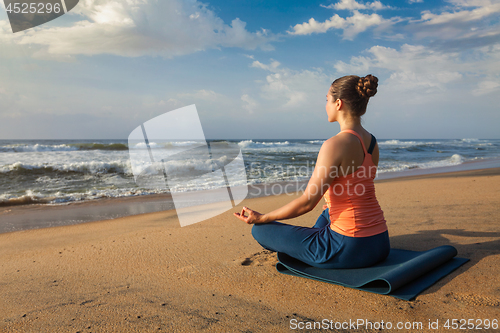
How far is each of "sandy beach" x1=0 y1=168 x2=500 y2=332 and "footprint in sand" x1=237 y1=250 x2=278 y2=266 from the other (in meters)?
0.01

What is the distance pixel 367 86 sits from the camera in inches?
75.8

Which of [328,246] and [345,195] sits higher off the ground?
[345,195]

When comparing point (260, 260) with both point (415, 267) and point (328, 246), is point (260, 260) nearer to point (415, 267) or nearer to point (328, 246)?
point (328, 246)

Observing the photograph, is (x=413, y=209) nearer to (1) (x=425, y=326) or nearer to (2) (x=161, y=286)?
(1) (x=425, y=326)

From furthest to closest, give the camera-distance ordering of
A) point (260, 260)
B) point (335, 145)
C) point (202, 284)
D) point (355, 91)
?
point (260, 260) → point (202, 284) → point (355, 91) → point (335, 145)

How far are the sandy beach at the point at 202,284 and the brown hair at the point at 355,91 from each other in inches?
49.6

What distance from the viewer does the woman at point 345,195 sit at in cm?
191

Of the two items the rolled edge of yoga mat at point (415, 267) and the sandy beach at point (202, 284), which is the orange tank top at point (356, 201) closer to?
the rolled edge of yoga mat at point (415, 267)

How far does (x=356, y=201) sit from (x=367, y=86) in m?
0.76

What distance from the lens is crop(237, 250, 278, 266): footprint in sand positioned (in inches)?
105

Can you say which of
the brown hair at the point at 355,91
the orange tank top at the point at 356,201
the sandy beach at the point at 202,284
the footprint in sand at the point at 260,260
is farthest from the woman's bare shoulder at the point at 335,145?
the footprint in sand at the point at 260,260

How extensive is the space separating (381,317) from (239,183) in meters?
7.44

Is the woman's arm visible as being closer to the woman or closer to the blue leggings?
the woman

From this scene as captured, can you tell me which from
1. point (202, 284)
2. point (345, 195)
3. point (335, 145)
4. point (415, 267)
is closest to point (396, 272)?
point (415, 267)
